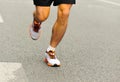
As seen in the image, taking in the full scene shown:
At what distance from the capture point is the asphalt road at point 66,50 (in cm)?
460

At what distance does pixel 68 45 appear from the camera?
20.2ft

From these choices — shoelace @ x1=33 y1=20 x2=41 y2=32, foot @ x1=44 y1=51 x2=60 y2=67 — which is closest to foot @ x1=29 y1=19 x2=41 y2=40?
shoelace @ x1=33 y1=20 x2=41 y2=32

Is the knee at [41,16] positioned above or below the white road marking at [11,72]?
above

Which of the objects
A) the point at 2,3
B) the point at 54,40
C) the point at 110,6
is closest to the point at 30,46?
the point at 54,40

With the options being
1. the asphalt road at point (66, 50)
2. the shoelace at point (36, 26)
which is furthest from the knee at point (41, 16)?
the asphalt road at point (66, 50)

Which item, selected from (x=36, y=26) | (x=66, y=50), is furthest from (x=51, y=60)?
(x=66, y=50)

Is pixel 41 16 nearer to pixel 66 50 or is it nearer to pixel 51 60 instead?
pixel 51 60

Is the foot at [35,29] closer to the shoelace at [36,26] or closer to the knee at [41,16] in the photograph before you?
the shoelace at [36,26]

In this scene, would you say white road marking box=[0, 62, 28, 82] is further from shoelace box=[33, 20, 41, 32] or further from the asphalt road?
shoelace box=[33, 20, 41, 32]

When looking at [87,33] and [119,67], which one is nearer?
[119,67]

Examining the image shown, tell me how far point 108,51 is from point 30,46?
1.20 m

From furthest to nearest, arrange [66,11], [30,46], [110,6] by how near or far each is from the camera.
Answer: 1. [110,6]
2. [30,46]
3. [66,11]

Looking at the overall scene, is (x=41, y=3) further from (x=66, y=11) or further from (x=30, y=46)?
(x=30, y=46)

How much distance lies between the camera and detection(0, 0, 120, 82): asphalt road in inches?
181
